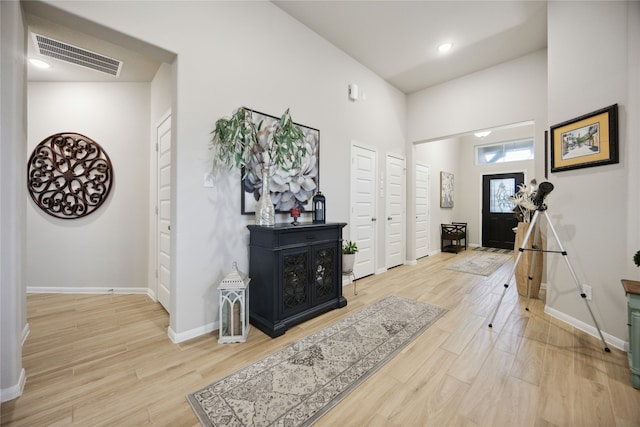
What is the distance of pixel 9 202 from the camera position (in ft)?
4.72

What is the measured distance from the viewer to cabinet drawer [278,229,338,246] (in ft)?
7.32

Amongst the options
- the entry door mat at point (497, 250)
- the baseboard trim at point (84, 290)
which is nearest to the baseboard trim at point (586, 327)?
the entry door mat at point (497, 250)

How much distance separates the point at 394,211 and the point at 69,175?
483cm

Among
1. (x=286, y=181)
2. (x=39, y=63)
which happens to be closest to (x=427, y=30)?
(x=286, y=181)

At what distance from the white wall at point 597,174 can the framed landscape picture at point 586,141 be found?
0.05 metres

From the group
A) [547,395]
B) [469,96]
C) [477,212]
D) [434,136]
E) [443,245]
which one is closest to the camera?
[547,395]

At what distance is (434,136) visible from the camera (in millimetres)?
4559

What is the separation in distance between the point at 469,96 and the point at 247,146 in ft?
13.0

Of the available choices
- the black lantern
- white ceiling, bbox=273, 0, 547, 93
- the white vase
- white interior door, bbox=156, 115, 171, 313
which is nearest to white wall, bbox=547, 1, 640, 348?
white ceiling, bbox=273, 0, 547, 93

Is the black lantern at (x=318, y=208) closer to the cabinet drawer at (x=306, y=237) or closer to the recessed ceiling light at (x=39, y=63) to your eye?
the cabinet drawer at (x=306, y=237)

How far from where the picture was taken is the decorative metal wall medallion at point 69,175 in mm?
3154

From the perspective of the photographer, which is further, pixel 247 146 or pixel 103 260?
pixel 103 260

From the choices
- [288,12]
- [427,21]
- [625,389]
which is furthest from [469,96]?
[625,389]

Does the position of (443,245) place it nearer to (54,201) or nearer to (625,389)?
(625,389)
